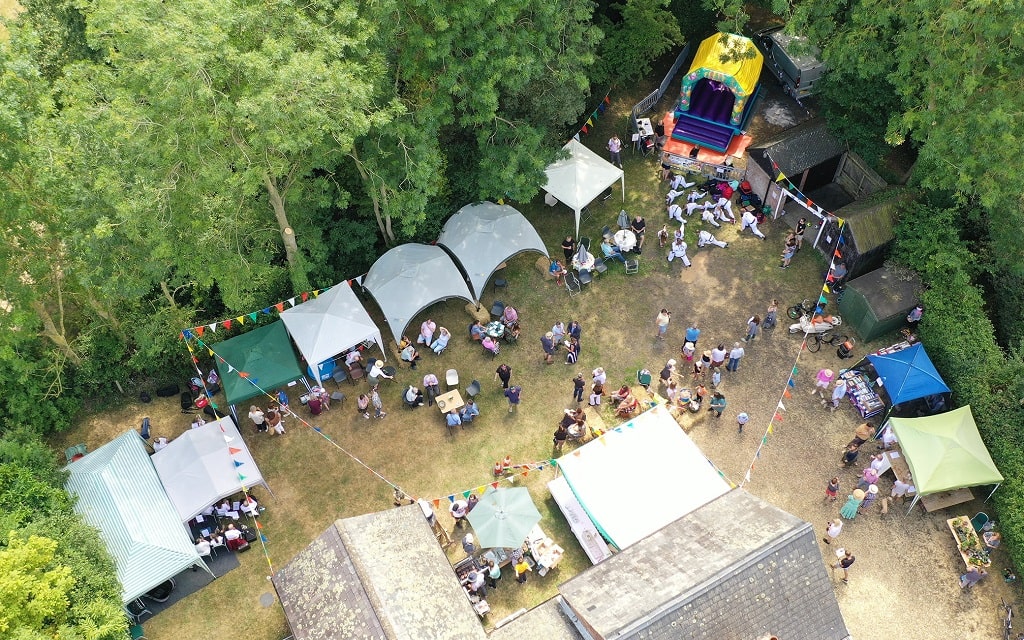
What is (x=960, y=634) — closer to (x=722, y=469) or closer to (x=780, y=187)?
(x=722, y=469)

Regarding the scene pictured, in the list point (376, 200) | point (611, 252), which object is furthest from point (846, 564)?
point (376, 200)

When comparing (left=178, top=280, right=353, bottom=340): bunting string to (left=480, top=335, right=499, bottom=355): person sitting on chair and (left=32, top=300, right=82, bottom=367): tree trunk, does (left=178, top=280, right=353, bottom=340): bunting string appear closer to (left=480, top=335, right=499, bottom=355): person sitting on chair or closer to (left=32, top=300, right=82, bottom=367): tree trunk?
→ (left=32, top=300, right=82, bottom=367): tree trunk

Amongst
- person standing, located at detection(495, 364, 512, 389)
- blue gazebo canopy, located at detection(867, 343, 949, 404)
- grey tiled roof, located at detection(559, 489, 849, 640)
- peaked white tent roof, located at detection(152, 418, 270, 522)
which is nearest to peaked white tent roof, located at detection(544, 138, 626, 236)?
person standing, located at detection(495, 364, 512, 389)

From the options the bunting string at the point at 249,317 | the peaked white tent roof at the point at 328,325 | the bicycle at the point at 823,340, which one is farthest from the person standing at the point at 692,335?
the bunting string at the point at 249,317

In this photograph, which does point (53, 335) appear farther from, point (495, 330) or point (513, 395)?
point (513, 395)

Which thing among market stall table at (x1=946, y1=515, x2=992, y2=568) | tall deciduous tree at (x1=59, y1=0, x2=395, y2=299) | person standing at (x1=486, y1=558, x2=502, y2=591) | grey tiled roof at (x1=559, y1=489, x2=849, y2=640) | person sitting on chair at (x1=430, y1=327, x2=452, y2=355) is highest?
tall deciduous tree at (x1=59, y1=0, x2=395, y2=299)
